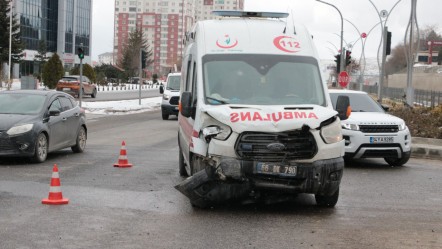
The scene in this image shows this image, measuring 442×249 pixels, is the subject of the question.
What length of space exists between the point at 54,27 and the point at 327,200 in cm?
11070

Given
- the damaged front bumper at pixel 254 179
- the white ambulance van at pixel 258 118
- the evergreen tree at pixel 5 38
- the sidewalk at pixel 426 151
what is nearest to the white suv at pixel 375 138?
the sidewalk at pixel 426 151

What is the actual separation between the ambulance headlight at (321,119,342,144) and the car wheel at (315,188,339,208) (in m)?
0.80

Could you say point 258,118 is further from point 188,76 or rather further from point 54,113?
point 54,113

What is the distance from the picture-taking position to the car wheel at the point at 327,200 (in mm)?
9672

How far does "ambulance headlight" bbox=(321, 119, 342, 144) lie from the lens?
9164 mm

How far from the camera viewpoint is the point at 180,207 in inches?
374

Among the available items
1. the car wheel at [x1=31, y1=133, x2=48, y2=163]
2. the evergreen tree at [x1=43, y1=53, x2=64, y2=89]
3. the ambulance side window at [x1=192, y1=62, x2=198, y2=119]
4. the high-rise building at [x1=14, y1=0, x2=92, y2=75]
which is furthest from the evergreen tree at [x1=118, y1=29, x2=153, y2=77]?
the ambulance side window at [x1=192, y1=62, x2=198, y2=119]

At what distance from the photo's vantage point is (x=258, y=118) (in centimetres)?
903

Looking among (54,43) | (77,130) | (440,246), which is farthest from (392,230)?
(54,43)

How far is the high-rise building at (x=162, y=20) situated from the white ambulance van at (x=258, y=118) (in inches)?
7034

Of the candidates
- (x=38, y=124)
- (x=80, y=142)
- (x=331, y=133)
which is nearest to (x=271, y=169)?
(x=331, y=133)

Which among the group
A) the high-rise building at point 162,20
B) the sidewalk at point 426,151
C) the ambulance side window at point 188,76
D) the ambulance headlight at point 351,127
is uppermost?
the high-rise building at point 162,20

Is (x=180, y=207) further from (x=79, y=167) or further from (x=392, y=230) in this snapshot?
(x=79, y=167)

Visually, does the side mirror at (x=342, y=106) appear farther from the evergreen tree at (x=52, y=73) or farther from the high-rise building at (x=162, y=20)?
the high-rise building at (x=162, y=20)
